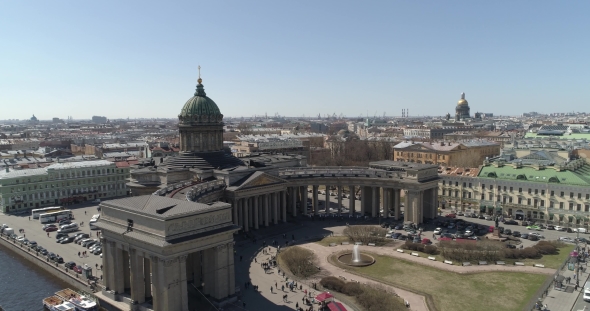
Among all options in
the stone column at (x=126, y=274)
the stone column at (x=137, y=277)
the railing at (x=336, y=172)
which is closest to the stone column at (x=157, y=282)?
the stone column at (x=137, y=277)

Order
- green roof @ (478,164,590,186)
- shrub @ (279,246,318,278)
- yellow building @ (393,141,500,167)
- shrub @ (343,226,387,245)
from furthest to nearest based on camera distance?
yellow building @ (393,141,500,167), green roof @ (478,164,590,186), shrub @ (343,226,387,245), shrub @ (279,246,318,278)

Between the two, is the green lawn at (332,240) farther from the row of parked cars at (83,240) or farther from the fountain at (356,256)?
the row of parked cars at (83,240)

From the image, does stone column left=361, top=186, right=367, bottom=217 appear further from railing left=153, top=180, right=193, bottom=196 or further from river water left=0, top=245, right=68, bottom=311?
river water left=0, top=245, right=68, bottom=311

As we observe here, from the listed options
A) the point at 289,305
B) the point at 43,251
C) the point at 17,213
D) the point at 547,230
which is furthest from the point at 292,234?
the point at 17,213

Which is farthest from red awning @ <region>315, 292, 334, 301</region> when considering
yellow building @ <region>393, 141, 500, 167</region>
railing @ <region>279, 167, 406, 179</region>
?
yellow building @ <region>393, 141, 500, 167</region>

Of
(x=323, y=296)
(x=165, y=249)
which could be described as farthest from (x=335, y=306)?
(x=165, y=249)

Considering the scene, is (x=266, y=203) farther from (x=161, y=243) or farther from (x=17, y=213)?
(x=17, y=213)
